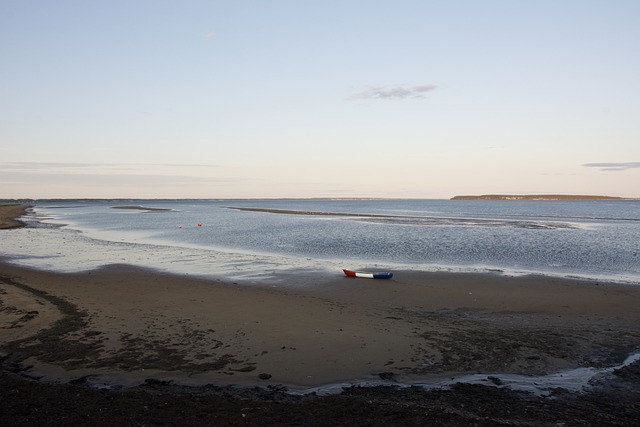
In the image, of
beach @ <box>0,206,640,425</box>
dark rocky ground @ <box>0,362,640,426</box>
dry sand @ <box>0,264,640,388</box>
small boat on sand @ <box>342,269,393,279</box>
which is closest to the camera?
dark rocky ground @ <box>0,362,640,426</box>

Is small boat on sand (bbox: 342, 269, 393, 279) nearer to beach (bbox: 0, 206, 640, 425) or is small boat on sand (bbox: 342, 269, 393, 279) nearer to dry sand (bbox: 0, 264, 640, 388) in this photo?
Result: dry sand (bbox: 0, 264, 640, 388)

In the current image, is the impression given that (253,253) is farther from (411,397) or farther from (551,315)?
(411,397)

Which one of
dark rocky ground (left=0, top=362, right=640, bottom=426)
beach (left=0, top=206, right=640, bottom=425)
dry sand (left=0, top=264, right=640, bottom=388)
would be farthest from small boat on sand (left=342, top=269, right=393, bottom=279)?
dark rocky ground (left=0, top=362, right=640, bottom=426)

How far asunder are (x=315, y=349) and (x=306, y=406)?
3268mm

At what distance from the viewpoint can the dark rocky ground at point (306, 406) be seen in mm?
6977

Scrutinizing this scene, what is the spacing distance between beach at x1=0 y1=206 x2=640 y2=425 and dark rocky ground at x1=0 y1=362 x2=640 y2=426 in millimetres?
34

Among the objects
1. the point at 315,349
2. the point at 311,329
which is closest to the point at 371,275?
the point at 311,329

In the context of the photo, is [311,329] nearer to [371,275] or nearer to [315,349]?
[315,349]

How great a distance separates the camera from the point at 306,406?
766 centimetres

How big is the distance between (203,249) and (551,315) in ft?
77.7

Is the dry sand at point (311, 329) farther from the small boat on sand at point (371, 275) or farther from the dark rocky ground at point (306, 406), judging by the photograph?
the dark rocky ground at point (306, 406)

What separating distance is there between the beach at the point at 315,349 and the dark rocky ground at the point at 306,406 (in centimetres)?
3

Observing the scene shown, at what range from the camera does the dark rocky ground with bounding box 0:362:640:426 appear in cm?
698

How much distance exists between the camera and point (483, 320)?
45.8ft
